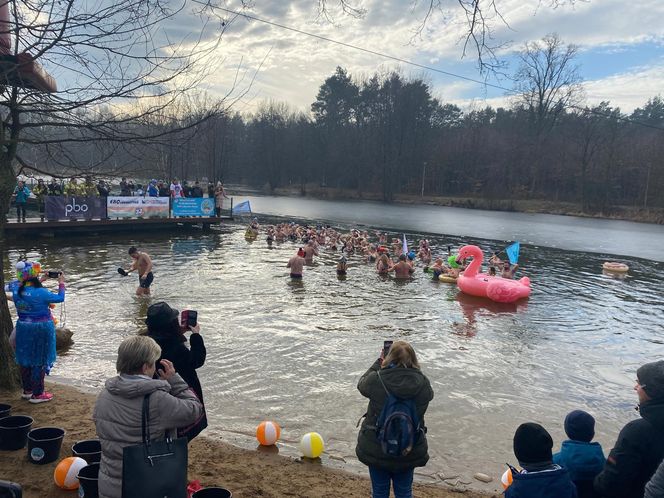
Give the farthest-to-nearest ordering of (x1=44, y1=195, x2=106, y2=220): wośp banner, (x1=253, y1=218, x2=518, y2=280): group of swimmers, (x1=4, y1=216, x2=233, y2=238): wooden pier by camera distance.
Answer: (x1=44, y1=195, x2=106, y2=220): wośp banner, (x1=4, y1=216, x2=233, y2=238): wooden pier, (x1=253, y1=218, x2=518, y2=280): group of swimmers

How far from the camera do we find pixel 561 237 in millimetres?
33531

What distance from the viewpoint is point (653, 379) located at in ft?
9.61

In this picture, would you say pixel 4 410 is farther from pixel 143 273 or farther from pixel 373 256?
pixel 373 256

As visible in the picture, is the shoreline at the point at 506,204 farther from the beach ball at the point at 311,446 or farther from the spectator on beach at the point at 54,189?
the beach ball at the point at 311,446

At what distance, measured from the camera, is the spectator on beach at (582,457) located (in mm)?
3219

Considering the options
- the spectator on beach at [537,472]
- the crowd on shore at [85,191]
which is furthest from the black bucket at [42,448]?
the crowd on shore at [85,191]

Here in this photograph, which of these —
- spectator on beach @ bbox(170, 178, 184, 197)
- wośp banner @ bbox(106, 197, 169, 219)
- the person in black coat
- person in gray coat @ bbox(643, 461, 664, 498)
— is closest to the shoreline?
spectator on beach @ bbox(170, 178, 184, 197)

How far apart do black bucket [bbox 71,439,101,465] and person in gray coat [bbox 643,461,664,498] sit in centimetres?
418

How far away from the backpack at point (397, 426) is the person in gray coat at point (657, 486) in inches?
53.1

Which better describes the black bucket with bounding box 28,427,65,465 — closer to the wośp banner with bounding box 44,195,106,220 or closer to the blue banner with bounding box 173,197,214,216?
the wośp banner with bounding box 44,195,106,220

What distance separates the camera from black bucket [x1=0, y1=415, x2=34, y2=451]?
4520mm

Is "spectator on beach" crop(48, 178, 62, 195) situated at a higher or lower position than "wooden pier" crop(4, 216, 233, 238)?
→ higher

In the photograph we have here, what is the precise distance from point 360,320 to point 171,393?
8507 millimetres

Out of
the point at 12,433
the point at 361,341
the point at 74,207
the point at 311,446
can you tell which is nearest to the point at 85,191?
the point at 74,207
